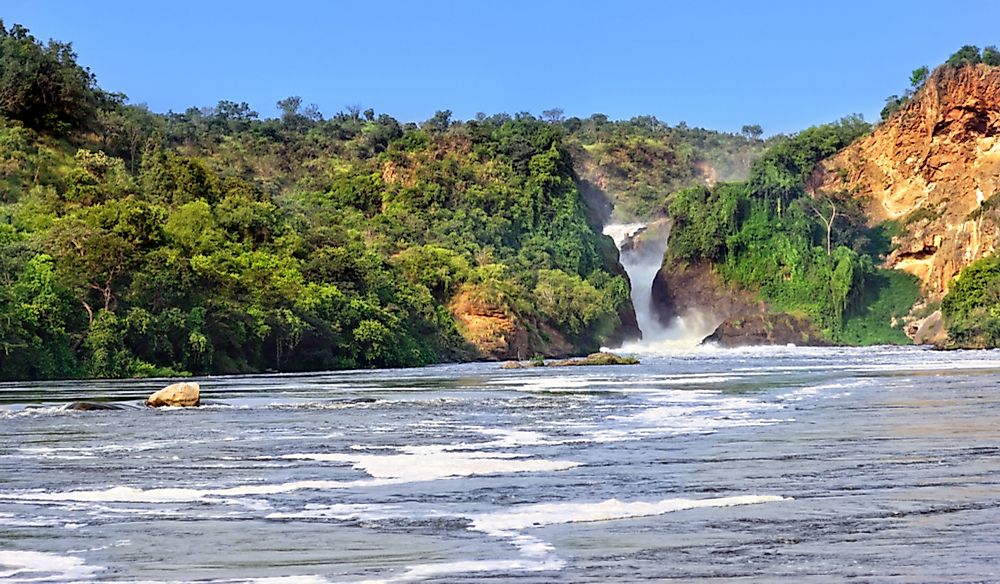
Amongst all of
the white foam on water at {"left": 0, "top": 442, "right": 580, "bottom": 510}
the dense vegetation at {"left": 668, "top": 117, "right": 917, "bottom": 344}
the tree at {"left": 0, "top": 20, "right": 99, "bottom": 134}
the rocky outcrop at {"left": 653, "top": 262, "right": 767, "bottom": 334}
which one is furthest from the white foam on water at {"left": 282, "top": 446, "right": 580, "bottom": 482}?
the rocky outcrop at {"left": 653, "top": 262, "right": 767, "bottom": 334}

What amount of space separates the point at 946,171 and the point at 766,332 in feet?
116

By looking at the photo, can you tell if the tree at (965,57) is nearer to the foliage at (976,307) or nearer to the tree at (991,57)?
the tree at (991,57)

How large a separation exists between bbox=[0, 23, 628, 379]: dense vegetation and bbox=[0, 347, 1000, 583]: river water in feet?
111

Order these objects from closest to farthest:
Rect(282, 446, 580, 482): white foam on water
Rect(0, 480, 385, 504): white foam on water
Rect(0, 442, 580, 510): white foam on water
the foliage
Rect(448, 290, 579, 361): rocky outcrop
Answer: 1. Rect(0, 480, 385, 504): white foam on water
2. Rect(0, 442, 580, 510): white foam on water
3. Rect(282, 446, 580, 482): white foam on water
4. Rect(448, 290, 579, 361): rocky outcrop
5. the foliage

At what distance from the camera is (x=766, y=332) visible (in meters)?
184

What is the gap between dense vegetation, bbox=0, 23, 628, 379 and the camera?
234 ft

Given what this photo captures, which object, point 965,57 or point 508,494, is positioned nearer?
point 508,494

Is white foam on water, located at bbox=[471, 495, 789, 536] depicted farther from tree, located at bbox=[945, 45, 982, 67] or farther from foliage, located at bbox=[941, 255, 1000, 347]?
tree, located at bbox=[945, 45, 982, 67]

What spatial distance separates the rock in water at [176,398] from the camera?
41750 mm

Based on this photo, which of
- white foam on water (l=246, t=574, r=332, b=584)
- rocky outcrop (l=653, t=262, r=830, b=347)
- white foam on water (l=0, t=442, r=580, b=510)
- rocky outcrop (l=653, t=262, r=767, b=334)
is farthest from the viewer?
rocky outcrop (l=653, t=262, r=767, b=334)

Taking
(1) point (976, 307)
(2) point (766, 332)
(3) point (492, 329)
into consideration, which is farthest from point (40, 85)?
(2) point (766, 332)

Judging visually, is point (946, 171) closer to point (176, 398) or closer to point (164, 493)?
point (176, 398)

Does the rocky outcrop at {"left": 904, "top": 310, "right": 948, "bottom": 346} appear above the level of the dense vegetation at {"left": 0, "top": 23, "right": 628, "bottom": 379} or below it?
below

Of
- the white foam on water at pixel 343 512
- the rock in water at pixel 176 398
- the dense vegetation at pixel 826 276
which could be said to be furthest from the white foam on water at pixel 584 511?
the dense vegetation at pixel 826 276
